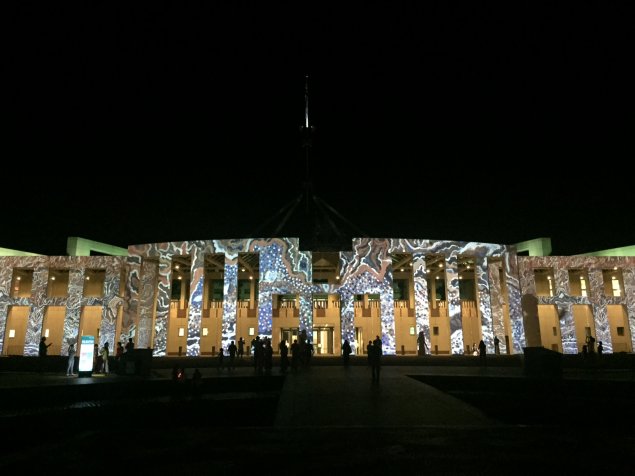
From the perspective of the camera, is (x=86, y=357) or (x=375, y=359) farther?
(x=86, y=357)

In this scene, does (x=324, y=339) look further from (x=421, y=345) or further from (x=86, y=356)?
(x=86, y=356)

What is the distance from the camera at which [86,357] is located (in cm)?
1772

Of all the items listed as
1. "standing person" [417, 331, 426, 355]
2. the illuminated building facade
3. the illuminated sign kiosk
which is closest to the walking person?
"standing person" [417, 331, 426, 355]

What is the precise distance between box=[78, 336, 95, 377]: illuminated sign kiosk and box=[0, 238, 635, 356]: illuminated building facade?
10.8 metres

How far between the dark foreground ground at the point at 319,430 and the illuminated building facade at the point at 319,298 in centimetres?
1394

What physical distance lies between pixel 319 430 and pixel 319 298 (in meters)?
26.0

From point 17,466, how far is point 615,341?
3907cm

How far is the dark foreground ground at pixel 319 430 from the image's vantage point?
6083 mm

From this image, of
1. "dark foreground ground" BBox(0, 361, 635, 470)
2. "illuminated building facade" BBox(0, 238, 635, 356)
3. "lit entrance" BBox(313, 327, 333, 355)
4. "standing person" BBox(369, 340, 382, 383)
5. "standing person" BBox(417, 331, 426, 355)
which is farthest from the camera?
"lit entrance" BBox(313, 327, 333, 355)

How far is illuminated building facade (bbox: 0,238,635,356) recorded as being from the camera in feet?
94.6

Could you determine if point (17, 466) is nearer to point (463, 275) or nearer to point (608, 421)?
point (608, 421)

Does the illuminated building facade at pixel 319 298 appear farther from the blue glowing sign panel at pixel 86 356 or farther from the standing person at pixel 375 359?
the standing person at pixel 375 359

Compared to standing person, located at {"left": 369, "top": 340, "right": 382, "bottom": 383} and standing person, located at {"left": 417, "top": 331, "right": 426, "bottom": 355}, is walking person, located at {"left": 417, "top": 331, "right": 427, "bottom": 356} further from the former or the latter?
standing person, located at {"left": 369, "top": 340, "right": 382, "bottom": 383}

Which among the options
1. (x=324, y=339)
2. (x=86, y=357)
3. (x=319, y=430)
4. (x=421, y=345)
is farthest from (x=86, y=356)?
(x=324, y=339)
